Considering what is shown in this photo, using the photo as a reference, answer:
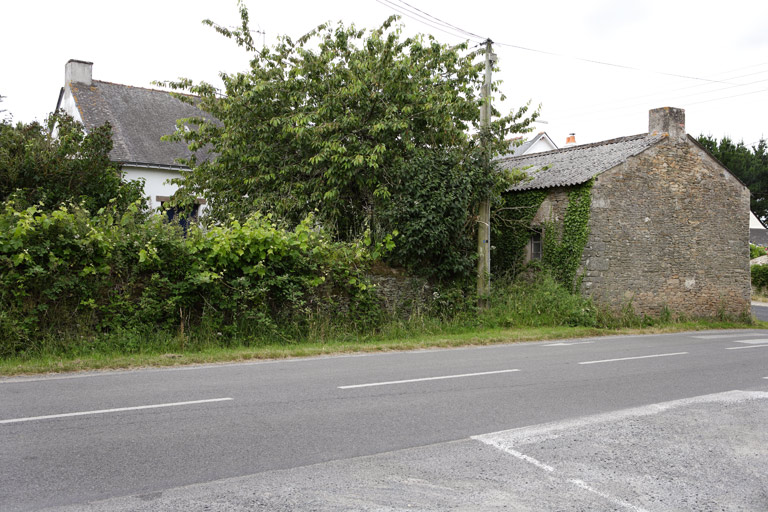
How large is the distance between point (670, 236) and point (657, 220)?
88cm

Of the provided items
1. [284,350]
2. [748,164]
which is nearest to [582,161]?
[284,350]

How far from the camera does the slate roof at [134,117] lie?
1059 inches

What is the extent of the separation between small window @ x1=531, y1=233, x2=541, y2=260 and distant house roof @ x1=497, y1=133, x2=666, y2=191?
1638 mm

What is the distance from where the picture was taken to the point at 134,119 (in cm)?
2867

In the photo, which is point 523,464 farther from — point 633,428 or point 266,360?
point 266,360

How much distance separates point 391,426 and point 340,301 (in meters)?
9.07

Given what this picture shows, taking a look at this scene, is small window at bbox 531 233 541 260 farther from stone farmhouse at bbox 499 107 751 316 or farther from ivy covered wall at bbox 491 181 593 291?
ivy covered wall at bbox 491 181 593 291

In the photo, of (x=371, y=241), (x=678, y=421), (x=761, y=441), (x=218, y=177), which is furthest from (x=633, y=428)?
(x=218, y=177)

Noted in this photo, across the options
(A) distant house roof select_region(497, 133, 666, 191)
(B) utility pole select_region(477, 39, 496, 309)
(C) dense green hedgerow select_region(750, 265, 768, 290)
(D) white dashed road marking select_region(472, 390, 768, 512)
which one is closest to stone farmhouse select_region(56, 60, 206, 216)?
(B) utility pole select_region(477, 39, 496, 309)

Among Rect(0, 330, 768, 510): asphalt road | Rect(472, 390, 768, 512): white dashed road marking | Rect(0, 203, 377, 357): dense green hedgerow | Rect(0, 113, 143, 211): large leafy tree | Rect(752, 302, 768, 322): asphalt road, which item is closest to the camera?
Rect(0, 330, 768, 510): asphalt road

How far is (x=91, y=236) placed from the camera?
12094 millimetres

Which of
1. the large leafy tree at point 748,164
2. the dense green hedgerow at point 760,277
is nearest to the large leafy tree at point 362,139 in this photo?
the dense green hedgerow at point 760,277

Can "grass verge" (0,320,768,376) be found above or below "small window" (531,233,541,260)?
below

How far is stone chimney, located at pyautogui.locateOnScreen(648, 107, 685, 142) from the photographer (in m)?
22.1
